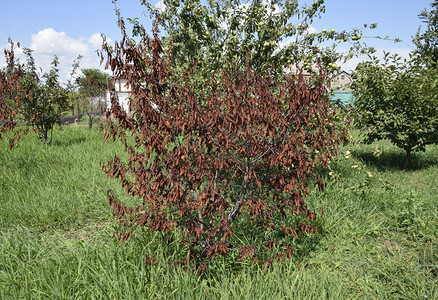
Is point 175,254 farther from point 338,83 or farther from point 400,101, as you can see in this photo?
point 400,101

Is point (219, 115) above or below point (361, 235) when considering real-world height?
above

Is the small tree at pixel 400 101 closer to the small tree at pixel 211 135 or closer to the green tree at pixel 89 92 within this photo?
the small tree at pixel 211 135

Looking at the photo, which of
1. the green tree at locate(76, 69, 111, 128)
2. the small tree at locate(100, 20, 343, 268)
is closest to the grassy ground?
the small tree at locate(100, 20, 343, 268)

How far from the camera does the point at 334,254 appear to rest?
3.60 metres

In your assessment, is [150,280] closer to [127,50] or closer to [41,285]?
[41,285]

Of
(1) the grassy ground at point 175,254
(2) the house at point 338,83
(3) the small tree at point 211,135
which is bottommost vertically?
(1) the grassy ground at point 175,254

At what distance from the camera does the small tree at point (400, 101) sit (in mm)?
6727

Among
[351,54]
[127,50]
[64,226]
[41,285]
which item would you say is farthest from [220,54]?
[41,285]

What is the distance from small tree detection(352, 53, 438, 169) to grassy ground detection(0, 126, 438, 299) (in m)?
1.25

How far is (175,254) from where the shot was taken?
3078 millimetres

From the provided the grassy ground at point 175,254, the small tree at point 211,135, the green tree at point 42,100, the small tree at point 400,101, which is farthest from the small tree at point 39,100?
the small tree at point 400,101

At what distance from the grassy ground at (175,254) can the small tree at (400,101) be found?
4.09ft

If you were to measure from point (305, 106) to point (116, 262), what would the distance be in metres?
2.27

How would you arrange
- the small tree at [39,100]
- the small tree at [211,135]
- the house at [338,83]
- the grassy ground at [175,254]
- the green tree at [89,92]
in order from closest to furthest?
the small tree at [211,135] < the grassy ground at [175,254] < the house at [338,83] < the small tree at [39,100] < the green tree at [89,92]
